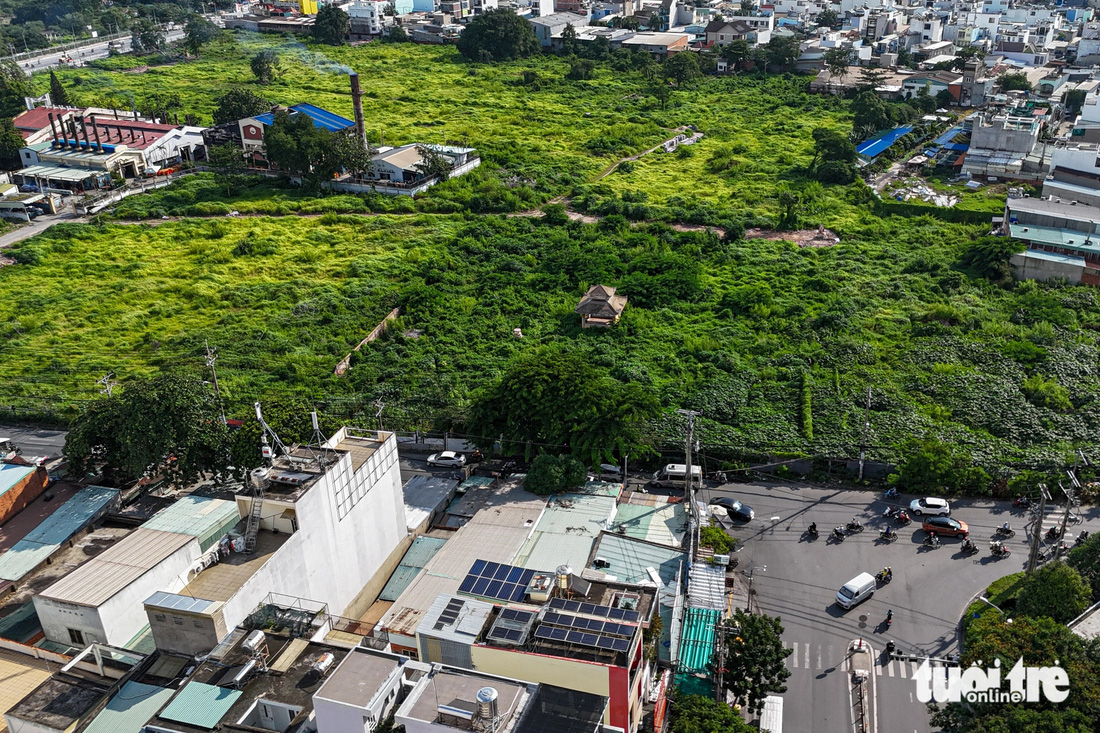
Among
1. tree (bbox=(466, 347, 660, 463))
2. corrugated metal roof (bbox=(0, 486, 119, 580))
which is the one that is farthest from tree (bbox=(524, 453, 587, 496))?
corrugated metal roof (bbox=(0, 486, 119, 580))

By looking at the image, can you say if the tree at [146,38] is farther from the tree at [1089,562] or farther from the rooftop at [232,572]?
the tree at [1089,562]

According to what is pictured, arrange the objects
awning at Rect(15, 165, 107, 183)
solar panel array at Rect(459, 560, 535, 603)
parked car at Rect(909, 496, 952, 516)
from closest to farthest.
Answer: solar panel array at Rect(459, 560, 535, 603)
parked car at Rect(909, 496, 952, 516)
awning at Rect(15, 165, 107, 183)

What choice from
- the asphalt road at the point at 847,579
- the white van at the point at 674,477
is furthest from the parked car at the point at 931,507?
the white van at the point at 674,477

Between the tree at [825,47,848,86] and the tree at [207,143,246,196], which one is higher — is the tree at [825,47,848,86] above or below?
above

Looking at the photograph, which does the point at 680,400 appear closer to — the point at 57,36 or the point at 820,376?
the point at 820,376

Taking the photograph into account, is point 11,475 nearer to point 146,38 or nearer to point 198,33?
point 146,38

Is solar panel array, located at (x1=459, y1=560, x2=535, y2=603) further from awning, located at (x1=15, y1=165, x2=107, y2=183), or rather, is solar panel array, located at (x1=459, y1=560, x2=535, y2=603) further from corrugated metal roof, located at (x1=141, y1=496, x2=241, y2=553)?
awning, located at (x1=15, y1=165, x2=107, y2=183)

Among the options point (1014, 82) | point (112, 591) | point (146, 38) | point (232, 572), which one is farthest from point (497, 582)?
point (146, 38)

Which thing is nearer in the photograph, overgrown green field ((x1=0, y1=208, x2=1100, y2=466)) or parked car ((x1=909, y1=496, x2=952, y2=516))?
parked car ((x1=909, y1=496, x2=952, y2=516))
